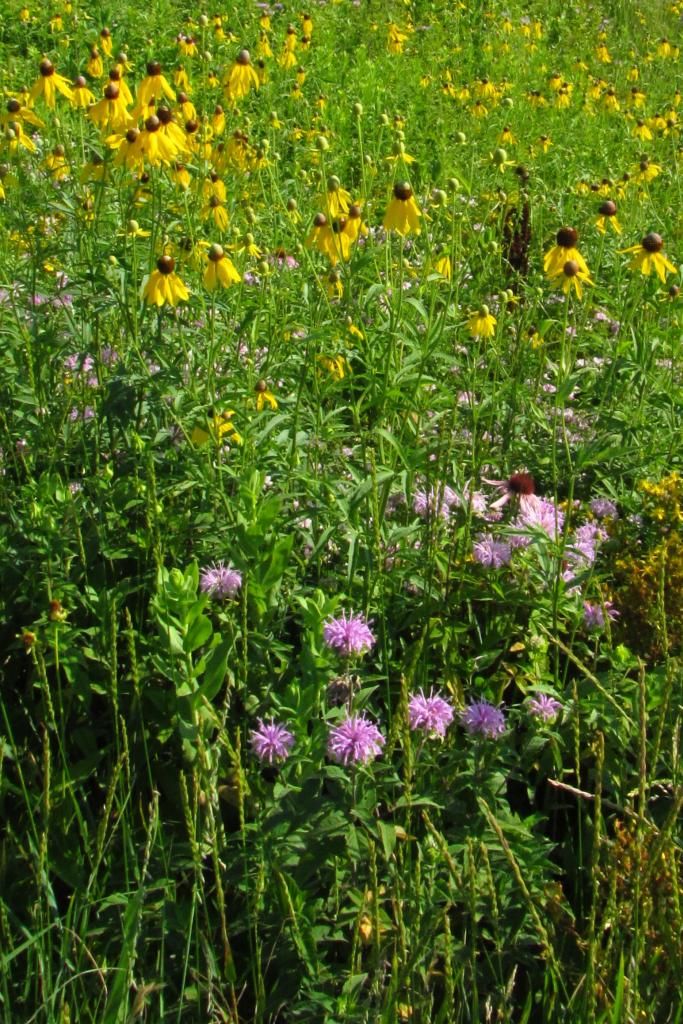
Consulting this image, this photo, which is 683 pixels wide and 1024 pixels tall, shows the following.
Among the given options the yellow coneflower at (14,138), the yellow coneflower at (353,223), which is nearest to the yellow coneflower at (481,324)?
the yellow coneflower at (353,223)

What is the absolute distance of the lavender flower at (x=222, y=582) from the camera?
2.20 metres

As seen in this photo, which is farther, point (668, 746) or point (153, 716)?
point (153, 716)

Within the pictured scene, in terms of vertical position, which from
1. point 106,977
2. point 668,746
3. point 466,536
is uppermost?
point 466,536

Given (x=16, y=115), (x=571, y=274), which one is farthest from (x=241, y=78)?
(x=571, y=274)

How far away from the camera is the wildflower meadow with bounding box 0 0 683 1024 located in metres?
1.64

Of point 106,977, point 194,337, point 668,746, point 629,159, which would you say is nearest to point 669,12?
point 629,159

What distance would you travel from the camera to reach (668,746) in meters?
2.03

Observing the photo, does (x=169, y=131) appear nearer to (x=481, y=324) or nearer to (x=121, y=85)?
(x=121, y=85)

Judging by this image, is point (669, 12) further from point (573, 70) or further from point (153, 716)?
point (153, 716)

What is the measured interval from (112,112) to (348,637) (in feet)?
5.29

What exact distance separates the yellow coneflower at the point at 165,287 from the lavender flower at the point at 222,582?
0.62 metres

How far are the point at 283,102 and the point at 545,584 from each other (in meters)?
5.20

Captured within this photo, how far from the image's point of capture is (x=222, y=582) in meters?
2.21

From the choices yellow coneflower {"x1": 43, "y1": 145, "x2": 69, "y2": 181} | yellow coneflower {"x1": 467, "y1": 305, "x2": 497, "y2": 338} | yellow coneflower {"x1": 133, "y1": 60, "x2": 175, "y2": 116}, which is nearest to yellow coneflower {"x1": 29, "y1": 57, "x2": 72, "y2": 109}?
yellow coneflower {"x1": 43, "y1": 145, "x2": 69, "y2": 181}
